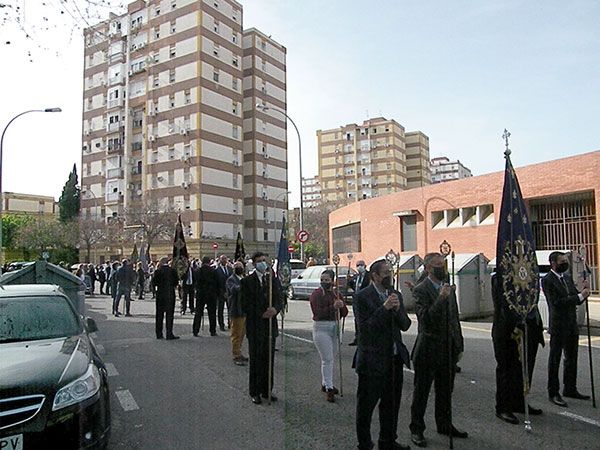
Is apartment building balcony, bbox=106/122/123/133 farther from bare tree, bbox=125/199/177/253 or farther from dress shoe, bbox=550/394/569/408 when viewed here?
dress shoe, bbox=550/394/569/408

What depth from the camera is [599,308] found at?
1711 cm

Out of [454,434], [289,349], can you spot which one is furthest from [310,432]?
[289,349]

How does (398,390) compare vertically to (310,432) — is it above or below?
above

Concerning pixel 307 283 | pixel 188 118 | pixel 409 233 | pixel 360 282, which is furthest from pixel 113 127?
pixel 360 282

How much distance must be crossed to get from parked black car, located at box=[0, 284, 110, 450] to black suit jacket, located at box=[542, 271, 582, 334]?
553cm

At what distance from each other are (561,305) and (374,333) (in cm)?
329

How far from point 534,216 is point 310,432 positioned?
64.9 ft

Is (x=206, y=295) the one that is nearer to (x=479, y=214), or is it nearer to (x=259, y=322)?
(x=259, y=322)

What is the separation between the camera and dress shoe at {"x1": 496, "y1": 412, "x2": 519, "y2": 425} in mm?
5677

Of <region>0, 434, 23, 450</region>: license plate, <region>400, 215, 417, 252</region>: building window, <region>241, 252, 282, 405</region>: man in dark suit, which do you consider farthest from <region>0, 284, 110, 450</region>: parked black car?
<region>400, 215, 417, 252</region>: building window

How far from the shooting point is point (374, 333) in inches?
190

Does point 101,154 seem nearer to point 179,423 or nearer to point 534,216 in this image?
point 534,216

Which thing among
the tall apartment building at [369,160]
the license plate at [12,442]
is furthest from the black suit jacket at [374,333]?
the tall apartment building at [369,160]

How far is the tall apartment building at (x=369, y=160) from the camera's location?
3863 inches
